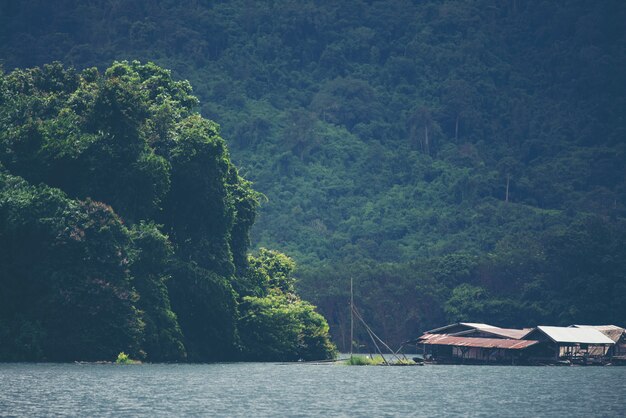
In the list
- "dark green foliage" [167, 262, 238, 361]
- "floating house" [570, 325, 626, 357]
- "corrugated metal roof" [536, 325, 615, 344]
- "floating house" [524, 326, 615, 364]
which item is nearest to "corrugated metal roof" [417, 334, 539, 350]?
"floating house" [524, 326, 615, 364]

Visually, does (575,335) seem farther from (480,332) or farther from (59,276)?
(59,276)

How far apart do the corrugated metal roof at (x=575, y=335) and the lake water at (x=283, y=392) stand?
17195 millimetres

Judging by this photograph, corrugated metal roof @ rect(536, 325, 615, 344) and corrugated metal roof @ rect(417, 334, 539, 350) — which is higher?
corrugated metal roof @ rect(536, 325, 615, 344)

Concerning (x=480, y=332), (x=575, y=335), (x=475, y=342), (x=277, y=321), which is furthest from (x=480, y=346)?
(x=277, y=321)

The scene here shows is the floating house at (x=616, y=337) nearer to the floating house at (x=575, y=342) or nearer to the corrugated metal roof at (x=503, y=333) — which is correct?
the floating house at (x=575, y=342)

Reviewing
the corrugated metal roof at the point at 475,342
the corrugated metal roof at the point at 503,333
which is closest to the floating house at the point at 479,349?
the corrugated metal roof at the point at 475,342

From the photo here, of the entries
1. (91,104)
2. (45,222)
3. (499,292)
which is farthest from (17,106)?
(499,292)

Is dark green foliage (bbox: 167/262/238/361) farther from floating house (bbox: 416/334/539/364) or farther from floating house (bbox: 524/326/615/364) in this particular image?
floating house (bbox: 524/326/615/364)

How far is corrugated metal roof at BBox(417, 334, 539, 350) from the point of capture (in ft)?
346

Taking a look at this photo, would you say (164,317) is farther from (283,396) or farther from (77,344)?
(283,396)

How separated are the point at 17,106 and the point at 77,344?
1928cm

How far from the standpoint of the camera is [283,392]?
212 feet

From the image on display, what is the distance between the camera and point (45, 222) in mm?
75688

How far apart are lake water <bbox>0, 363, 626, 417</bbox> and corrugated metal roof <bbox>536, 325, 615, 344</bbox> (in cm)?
1719
